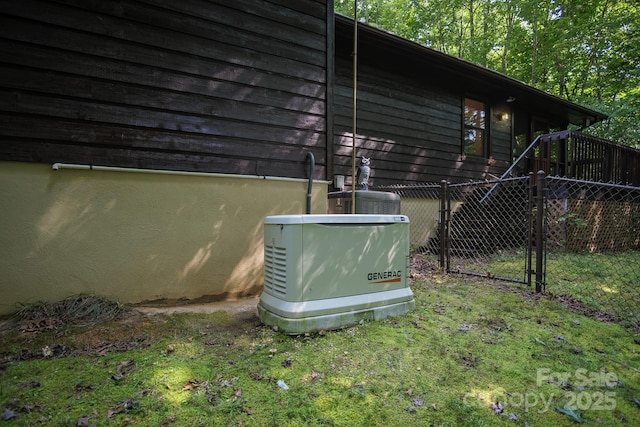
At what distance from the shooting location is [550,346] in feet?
8.32

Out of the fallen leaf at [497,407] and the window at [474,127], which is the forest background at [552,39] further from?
the fallen leaf at [497,407]

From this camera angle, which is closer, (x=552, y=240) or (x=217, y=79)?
(x=217, y=79)

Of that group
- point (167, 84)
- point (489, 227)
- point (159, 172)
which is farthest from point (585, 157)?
point (159, 172)

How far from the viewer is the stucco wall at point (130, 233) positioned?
2.79 m

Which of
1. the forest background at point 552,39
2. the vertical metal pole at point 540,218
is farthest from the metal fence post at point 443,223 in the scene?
the forest background at point 552,39

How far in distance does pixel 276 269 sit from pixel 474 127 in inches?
322

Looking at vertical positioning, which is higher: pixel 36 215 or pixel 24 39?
pixel 24 39

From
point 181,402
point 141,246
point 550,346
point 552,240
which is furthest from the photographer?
point 552,240

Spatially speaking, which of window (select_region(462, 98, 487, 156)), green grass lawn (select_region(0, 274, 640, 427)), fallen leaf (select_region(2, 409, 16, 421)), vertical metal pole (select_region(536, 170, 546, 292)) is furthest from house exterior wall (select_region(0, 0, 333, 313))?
window (select_region(462, 98, 487, 156))

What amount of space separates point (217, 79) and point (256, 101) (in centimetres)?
50

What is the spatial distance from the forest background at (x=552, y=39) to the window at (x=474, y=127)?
6240mm

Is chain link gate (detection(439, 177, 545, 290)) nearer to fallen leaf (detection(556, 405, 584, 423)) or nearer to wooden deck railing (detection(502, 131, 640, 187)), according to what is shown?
wooden deck railing (detection(502, 131, 640, 187))

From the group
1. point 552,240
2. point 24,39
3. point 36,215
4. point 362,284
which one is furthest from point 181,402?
point 552,240

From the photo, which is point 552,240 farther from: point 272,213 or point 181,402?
point 181,402
